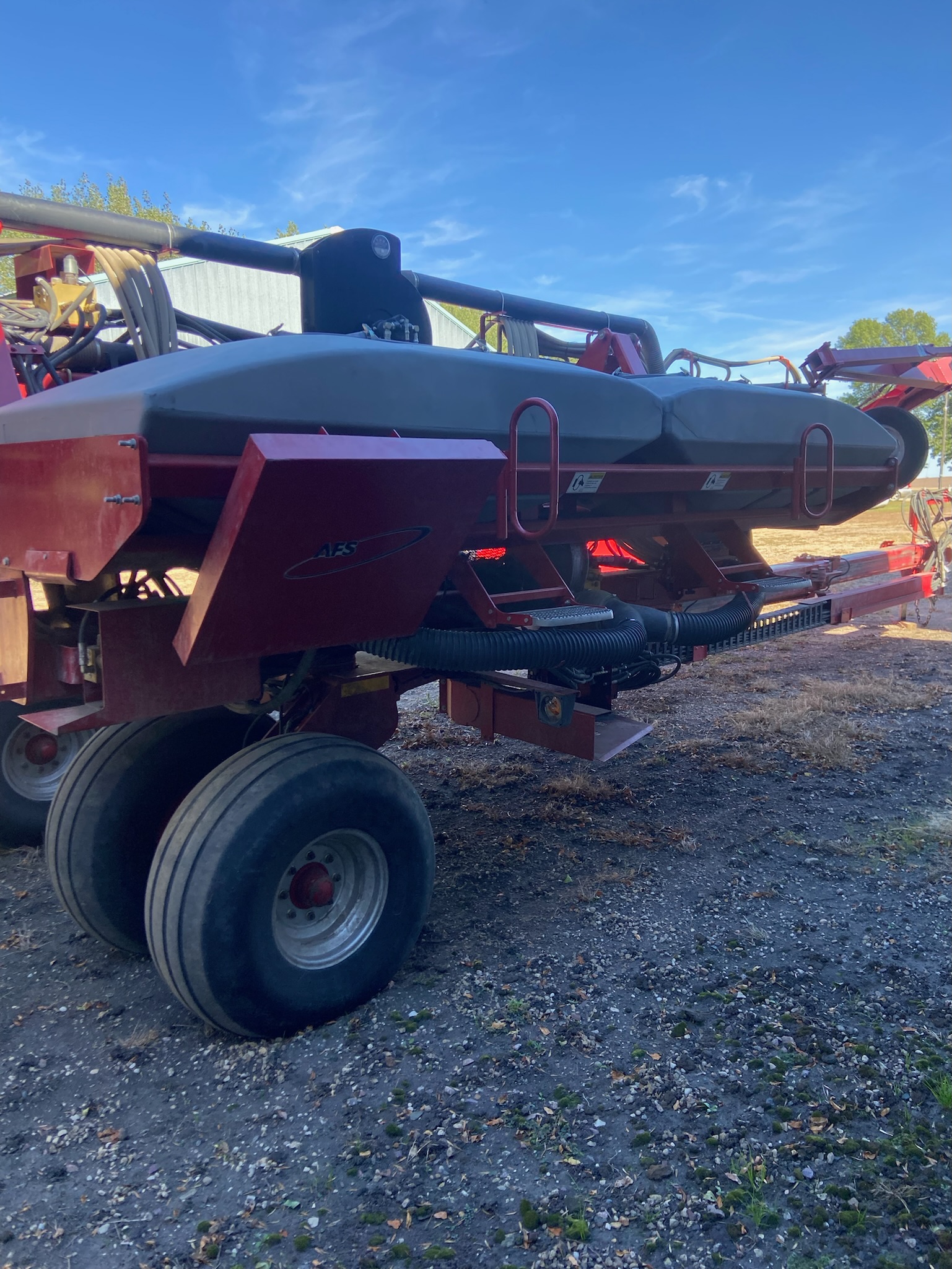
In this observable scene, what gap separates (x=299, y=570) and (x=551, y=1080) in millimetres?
1498

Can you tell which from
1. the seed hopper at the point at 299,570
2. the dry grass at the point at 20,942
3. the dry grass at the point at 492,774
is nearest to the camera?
the seed hopper at the point at 299,570

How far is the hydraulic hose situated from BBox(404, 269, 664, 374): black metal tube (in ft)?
6.88

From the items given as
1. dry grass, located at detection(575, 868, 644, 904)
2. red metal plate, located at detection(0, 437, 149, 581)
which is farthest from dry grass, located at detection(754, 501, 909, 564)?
red metal plate, located at detection(0, 437, 149, 581)

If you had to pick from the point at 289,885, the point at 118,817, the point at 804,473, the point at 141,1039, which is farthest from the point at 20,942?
the point at 804,473

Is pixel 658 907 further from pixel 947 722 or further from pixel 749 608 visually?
pixel 947 722

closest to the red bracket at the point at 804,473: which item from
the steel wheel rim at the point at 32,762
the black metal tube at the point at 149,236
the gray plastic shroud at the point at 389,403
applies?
the gray plastic shroud at the point at 389,403

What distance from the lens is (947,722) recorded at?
18.9ft

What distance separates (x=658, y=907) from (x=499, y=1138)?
1.35 meters

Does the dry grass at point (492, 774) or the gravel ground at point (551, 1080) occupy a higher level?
the dry grass at point (492, 774)

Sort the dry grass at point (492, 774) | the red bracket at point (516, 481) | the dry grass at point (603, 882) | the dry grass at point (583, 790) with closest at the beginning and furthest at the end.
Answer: the red bracket at point (516, 481), the dry grass at point (603, 882), the dry grass at point (583, 790), the dry grass at point (492, 774)

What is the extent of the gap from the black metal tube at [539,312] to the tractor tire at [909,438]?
147cm

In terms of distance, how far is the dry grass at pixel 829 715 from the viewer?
5.20 m

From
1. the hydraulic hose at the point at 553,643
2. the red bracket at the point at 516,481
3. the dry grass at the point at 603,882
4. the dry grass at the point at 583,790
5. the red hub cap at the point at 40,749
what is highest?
the red bracket at the point at 516,481

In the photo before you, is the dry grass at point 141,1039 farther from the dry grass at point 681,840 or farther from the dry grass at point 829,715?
the dry grass at point 829,715
